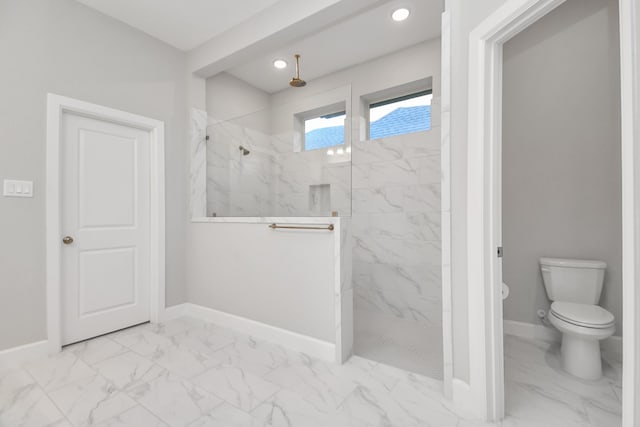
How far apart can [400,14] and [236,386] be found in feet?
9.78

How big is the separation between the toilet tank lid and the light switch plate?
385cm

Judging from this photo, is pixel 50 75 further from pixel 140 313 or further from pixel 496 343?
pixel 496 343

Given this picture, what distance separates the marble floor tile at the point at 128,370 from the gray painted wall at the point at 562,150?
9.02ft

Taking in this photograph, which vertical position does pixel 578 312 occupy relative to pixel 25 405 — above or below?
above

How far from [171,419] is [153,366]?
63 cm

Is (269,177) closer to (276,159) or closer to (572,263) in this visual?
(276,159)

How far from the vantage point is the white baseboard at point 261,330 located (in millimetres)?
2102

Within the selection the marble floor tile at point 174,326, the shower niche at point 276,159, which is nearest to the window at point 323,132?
the shower niche at point 276,159

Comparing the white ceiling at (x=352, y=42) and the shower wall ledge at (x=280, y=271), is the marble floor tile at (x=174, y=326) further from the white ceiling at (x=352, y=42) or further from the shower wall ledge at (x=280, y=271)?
the white ceiling at (x=352, y=42)

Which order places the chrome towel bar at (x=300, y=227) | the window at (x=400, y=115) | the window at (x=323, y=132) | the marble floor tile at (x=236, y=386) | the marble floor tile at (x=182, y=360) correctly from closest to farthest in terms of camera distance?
the marble floor tile at (x=236, y=386) → the marble floor tile at (x=182, y=360) → the chrome towel bar at (x=300, y=227) → the window at (x=323, y=132) → the window at (x=400, y=115)

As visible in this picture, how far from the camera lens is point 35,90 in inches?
82.9

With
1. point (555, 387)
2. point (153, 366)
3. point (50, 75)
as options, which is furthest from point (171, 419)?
point (50, 75)

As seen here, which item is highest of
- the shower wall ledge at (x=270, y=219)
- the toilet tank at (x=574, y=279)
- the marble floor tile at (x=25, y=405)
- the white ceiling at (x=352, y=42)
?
the white ceiling at (x=352, y=42)

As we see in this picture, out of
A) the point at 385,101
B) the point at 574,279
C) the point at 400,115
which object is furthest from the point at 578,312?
the point at 385,101
